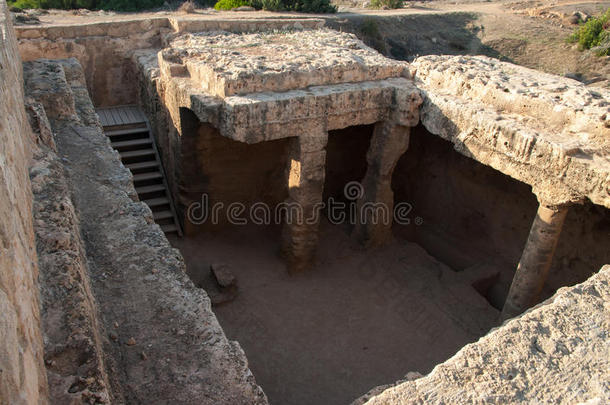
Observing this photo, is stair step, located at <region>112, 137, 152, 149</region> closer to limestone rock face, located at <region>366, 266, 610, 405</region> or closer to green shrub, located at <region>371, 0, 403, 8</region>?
limestone rock face, located at <region>366, 266, 610, 405</region>

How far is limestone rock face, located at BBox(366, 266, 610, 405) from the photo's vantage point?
271cm

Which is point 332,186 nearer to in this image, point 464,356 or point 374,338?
point 374,338

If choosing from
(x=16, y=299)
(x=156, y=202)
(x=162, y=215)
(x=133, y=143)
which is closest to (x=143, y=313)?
(x=16, y=299)

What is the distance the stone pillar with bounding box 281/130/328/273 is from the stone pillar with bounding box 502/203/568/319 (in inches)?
109

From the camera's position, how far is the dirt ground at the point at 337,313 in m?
6.14

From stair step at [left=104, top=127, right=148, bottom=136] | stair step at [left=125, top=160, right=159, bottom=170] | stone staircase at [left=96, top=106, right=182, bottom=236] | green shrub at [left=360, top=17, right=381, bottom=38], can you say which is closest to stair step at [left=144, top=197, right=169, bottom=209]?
stone staircase at [left=96, top=106, right=182, bottom=236]

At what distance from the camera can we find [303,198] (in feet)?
23.4

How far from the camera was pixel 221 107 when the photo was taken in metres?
6.16

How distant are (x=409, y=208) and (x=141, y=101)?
5.17m

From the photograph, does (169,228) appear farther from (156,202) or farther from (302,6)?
(302,6)

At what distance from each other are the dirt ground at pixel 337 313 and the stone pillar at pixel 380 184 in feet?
1.01

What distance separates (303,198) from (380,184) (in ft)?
4.29
